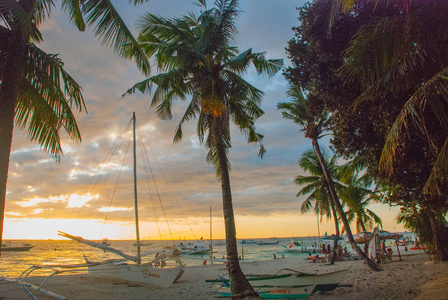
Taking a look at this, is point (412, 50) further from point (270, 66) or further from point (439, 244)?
point (439, 244)

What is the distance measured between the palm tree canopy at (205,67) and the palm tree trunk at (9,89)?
563 cm

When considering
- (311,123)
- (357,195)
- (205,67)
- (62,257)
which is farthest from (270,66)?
(62,257)

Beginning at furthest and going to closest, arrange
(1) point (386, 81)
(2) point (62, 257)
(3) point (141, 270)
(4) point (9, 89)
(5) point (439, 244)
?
(2) point (62, 257)
(3) point (141, 270)
(5) point (439, 244)
(1) point (386, 81)
(4) point (9, 89)

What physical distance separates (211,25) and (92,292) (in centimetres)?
1349

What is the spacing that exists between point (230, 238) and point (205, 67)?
5.99 metres

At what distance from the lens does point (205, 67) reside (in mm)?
10508

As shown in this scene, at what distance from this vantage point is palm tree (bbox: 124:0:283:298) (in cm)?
1014

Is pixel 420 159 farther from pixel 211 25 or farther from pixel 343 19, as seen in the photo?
pixel 211 25

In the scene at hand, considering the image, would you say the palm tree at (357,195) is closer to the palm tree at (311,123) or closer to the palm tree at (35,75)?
the palm tree at (311,123)

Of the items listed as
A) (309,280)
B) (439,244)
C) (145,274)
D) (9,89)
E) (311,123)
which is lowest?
(145,274)

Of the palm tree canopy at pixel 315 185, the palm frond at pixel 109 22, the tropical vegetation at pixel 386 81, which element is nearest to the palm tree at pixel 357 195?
the palm tree canopy at pixel 315 185

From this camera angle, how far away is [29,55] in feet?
17.1

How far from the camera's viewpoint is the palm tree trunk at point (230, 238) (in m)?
8.80

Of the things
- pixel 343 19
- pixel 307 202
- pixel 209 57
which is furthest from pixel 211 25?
pixel 307 202
